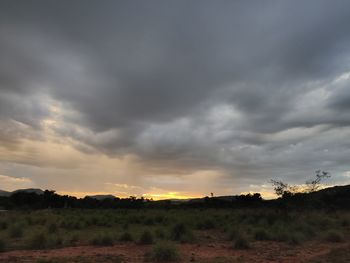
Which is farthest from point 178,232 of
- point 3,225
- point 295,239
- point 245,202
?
point 245,202

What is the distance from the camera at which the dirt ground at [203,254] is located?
16.2 metres

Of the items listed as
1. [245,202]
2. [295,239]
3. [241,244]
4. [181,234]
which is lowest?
[241,244]

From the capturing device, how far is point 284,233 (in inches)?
945

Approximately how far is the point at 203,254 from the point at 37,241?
28.5 feet

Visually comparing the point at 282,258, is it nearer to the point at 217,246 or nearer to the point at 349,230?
the point at 217,246

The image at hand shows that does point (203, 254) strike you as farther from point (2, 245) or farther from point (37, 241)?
point (2, 245)

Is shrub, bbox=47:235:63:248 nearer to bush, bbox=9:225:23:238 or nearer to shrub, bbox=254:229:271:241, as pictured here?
bush, bbox=9:225:23:238

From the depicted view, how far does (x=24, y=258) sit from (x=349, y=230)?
22314mm

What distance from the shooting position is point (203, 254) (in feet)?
59.5

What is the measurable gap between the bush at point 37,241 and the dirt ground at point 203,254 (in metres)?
1.40

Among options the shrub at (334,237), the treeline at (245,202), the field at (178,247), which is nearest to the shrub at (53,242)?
the field at (178,247)

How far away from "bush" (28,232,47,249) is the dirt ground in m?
1.40

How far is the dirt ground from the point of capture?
53.2 ft

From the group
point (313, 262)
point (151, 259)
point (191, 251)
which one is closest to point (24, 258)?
point (151, 259)
